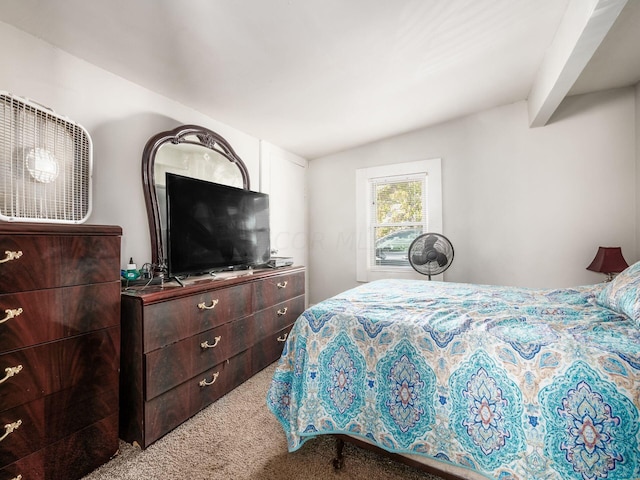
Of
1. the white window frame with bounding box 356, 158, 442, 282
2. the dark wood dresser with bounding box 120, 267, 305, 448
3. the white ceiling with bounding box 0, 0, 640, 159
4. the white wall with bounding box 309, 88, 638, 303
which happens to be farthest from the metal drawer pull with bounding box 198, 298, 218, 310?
the white wall with bounding box 309, 88, 638, 303

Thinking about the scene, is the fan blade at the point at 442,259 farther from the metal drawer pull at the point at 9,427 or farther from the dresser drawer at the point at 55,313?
the metal drawer pull at the point at 9,427

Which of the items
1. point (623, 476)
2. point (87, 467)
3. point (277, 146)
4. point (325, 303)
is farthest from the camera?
point (277, 146)

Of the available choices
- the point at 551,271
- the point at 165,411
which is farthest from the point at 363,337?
the point at 551,271

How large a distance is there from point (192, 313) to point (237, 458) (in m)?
0.80

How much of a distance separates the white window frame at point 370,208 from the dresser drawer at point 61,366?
2749mm

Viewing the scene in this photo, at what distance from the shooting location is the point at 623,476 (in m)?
0.81

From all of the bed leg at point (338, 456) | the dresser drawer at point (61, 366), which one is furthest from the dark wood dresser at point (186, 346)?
the bed leg at point (338, 456)

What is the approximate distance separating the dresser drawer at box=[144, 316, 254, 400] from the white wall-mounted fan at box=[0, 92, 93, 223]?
0.88m

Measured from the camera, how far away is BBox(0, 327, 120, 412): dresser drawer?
1060mm

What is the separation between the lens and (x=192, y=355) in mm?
1676

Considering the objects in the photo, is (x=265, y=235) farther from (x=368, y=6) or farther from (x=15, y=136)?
(x=368, y=6)

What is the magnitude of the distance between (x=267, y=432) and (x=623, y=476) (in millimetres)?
1497

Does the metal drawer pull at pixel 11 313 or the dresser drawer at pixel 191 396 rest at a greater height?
the metal drawer pull at pixel 11 313

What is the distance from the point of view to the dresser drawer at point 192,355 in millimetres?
1472
